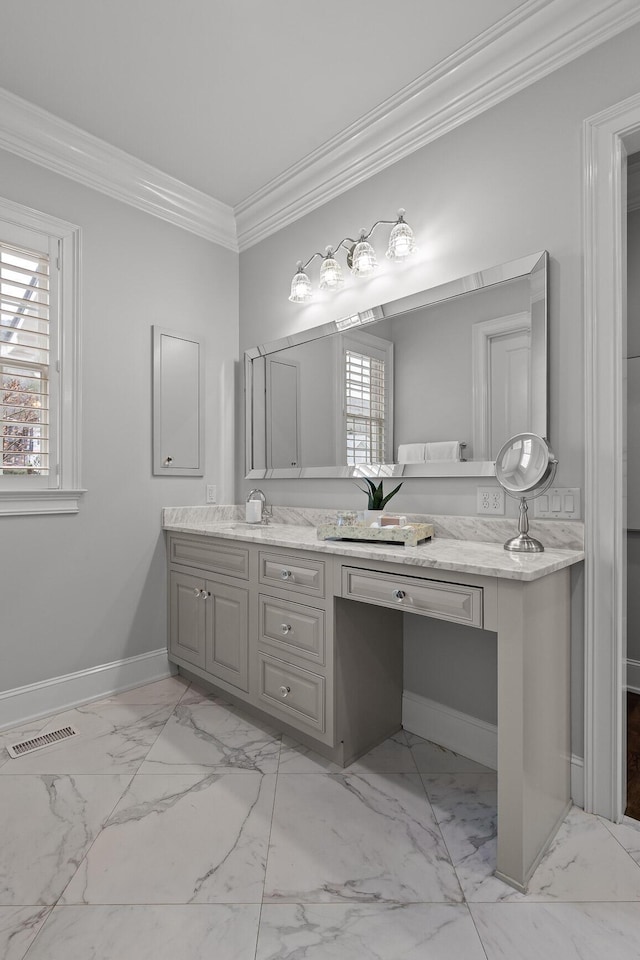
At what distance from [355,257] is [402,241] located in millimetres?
267

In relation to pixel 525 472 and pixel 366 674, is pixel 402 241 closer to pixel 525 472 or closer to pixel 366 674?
pixel 525 472

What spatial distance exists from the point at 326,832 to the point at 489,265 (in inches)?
82.7

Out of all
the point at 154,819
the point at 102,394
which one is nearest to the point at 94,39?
the point at 102,394

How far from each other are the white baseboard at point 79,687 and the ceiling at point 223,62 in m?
2.65

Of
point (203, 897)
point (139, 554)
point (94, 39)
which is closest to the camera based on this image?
point (203, 897)

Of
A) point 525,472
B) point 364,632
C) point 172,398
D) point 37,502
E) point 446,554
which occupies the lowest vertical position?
point 364,632

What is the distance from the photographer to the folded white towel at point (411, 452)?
2.16 meters

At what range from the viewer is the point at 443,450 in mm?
2094

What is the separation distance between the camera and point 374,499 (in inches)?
87.0

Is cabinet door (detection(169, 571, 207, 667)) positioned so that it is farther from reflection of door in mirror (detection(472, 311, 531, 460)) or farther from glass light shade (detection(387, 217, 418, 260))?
glass light shade (detection(387, 217, 418, 260))

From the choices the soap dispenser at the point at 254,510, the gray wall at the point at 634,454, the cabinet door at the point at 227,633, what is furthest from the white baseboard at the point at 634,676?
the soap dispenser at the point at 254,510

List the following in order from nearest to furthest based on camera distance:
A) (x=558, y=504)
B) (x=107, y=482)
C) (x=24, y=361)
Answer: (x=558, y=504), (x=24, y=361), (x=107, y=482)

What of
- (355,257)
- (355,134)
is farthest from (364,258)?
(355,134)

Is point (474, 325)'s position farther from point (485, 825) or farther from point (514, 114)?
point (485, 825)
